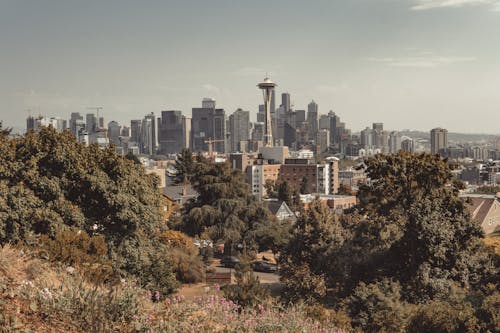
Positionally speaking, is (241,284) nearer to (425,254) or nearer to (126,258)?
(126,258)

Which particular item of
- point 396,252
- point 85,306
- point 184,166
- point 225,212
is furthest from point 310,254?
point 184,166

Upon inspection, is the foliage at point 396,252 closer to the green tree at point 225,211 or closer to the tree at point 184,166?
the green tree at point 225,211

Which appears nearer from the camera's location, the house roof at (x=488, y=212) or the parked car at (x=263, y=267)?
the parked car at (x=263, y=267)

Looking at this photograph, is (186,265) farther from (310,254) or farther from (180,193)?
(180,193)

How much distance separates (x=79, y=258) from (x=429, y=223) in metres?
8.35

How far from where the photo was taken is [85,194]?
13.1 m

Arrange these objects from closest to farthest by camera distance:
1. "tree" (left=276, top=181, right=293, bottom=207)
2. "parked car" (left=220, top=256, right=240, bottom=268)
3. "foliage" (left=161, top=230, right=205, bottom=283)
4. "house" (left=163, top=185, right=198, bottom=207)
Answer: "foliage" (left=161, top=230, right=205, bottom=283) → "parked car" (left=220, top=256, right=240, bottom=268) → "house" (left=163, top=185, right=198, bottom=207) → "tree" (left=276, top=181, right=293, bottom=207)

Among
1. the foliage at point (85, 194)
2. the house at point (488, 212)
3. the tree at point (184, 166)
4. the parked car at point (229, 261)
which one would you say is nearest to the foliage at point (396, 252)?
the foliage at point (85, 194)

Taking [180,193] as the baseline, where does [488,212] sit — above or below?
below

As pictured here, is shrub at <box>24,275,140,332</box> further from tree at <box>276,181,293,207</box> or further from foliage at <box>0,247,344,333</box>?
tree at <box>276,181,293,207</box>

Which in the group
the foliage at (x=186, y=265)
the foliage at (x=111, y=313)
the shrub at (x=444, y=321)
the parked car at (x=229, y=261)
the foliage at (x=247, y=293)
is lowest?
the parked car at (x=229, y=261)

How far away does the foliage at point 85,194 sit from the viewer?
39.3 ft

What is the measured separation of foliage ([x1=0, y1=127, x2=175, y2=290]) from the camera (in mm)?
11977

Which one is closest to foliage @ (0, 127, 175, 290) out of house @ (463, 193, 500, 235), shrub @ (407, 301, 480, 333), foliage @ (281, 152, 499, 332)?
foliage @ (281, 152, 499, 332)
